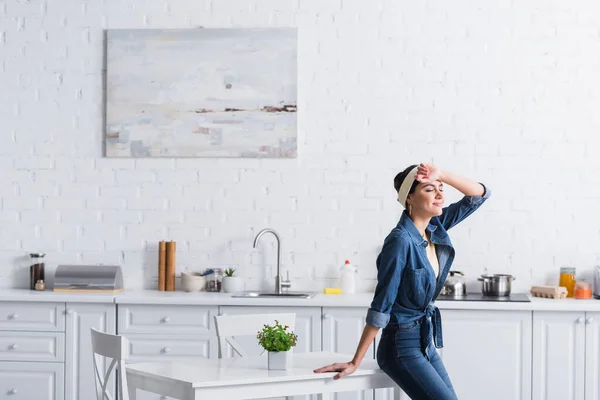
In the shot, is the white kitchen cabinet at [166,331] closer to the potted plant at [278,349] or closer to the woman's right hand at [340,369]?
the potted plant at [278,349]

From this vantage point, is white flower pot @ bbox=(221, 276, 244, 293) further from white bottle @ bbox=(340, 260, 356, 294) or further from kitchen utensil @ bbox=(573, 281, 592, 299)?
kitchen utensil @ bbox=(573, 281, 592, 299)

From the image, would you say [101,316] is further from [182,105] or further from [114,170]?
[182,105]

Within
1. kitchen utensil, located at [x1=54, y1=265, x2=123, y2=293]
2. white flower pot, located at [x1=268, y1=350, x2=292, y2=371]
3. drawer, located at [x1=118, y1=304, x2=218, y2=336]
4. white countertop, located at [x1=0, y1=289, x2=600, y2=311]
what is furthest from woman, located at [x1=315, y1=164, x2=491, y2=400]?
kitchen utensil, located at [x1=54, y1=265, x2=123, y2=293]

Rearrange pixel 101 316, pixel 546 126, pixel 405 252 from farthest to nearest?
pixel 546 126
pixel 101 316
pixel 405 252

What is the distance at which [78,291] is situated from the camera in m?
4.93

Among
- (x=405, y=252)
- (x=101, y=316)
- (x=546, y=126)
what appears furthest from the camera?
(x=546, y=126)

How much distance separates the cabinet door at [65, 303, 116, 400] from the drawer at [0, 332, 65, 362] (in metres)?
0.06

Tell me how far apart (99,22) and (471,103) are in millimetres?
2412

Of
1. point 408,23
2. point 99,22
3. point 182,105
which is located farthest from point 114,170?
point 408,23

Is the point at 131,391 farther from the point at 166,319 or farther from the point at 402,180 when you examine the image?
the point at 166,319

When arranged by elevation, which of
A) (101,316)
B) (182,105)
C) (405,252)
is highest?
(182,105)

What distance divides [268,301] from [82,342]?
1.10m

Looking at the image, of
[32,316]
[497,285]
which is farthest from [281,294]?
[32,316]

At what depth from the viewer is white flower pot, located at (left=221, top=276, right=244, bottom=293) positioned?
502 centimetres
